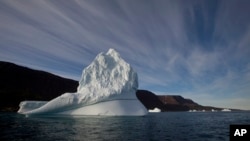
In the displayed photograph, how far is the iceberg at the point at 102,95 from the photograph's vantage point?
135 ft

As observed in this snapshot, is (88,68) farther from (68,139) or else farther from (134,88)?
(68,139)

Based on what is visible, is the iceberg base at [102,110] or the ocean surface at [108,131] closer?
the ocean surface at [108,131]

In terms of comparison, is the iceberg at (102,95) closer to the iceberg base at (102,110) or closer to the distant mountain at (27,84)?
the iceberg base at (102,110)

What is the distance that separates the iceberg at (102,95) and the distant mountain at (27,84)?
64.6 m

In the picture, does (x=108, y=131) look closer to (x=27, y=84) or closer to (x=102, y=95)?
(x=102, y=95)

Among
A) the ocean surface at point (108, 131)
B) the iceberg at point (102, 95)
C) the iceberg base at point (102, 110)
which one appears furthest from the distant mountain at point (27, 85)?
the ocean surface at point (108, 131)

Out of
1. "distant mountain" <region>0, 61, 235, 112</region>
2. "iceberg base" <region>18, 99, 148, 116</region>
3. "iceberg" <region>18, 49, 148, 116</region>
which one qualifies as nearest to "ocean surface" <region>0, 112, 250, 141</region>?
"iceberg" <region>18, 49, 148, 116</region>

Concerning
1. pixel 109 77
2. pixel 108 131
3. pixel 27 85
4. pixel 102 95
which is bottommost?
pixel 108 131

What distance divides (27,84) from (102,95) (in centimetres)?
11031

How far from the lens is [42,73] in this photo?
154375mm

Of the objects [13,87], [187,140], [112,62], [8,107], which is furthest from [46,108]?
[13,87]

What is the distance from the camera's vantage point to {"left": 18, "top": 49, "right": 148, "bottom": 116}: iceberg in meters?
41.2

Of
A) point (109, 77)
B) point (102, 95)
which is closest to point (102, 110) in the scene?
point (102, 95)

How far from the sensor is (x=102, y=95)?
42.3 meters
